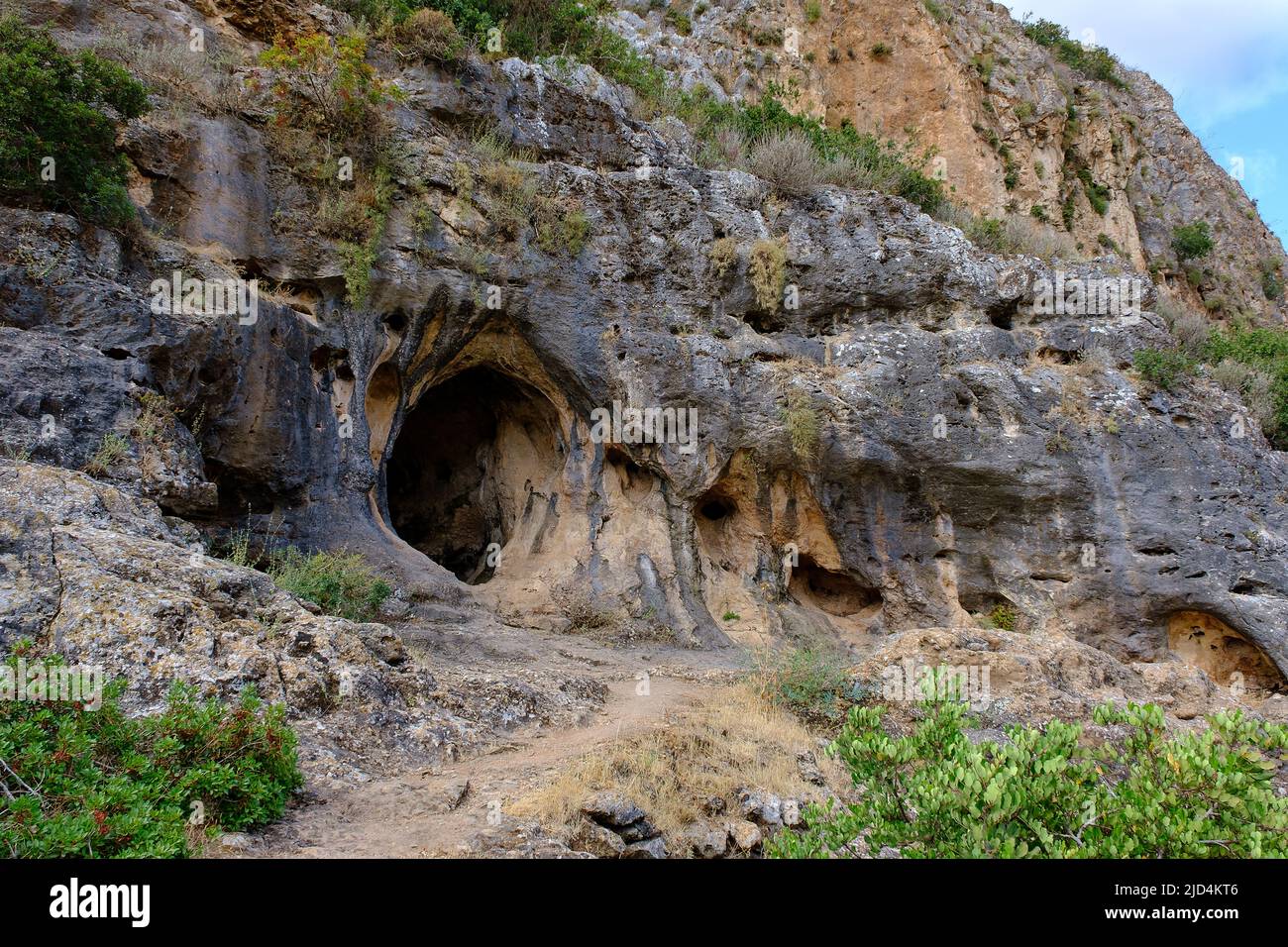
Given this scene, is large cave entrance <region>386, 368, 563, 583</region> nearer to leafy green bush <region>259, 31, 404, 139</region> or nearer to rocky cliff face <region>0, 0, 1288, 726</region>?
rocky cliff face <region>0, 0, 1288, 726</region>

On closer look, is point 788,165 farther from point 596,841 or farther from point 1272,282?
point 1272,282

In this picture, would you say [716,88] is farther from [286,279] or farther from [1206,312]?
[1206,312]

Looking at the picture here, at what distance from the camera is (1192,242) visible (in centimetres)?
2200

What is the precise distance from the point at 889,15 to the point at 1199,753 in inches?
916

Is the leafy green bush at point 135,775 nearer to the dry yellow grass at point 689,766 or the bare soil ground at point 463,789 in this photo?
the bare soil ground at point 463,789

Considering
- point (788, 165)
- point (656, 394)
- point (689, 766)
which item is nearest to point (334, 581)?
point (689, 766)

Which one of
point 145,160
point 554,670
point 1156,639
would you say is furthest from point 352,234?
point 1156,639

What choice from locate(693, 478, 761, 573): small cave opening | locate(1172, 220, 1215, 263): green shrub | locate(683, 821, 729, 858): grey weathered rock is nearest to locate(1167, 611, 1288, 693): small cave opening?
locate(693, 478, 761, 573): small cave opening

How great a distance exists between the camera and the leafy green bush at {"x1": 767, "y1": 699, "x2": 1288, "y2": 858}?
2564mm

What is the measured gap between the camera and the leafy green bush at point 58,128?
25.3 ft

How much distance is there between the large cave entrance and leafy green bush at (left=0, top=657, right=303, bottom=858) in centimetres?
867

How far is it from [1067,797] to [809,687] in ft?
16.3

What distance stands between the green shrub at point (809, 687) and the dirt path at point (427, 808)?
229cm

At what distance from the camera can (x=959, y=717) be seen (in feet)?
10.6
